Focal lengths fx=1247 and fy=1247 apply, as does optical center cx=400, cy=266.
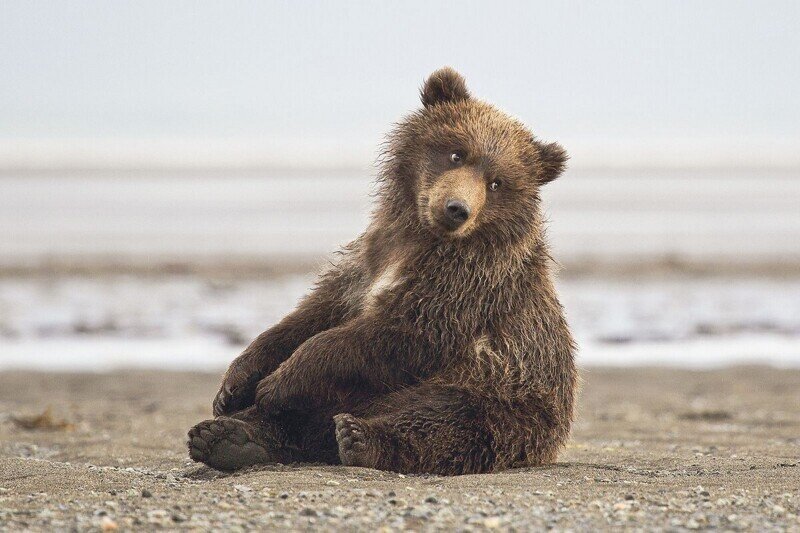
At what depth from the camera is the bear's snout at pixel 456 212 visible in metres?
6.70

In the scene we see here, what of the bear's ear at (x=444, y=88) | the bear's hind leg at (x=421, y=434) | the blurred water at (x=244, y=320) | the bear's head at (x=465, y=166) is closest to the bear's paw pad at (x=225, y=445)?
the bear's hind leg at (x=421, y=434)

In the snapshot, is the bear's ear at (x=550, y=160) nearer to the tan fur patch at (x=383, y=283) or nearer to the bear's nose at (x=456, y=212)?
the bear's nose at (x=456, y=212)

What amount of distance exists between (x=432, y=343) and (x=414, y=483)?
91 cm

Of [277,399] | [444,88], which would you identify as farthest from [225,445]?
[444,88]

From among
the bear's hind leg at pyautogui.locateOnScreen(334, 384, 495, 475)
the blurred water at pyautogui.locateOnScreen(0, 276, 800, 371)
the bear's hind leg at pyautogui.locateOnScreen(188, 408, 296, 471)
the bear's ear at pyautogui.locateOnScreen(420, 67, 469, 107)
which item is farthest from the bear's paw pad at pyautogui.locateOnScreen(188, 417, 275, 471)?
the blurred water at pyautogui.locateOnScreen(0, 276, 800, 371)

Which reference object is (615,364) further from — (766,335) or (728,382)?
(766,335)

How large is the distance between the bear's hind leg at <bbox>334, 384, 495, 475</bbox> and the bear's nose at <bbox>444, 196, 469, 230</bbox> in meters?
0.91

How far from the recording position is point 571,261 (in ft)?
73.5

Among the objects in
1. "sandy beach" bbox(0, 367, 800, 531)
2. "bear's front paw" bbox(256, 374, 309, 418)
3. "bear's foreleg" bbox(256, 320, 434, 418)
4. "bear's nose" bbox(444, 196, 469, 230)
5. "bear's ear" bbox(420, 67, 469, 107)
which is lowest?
"sandy beach" bbox(0, 367, 800, 531)

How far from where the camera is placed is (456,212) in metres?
6.72

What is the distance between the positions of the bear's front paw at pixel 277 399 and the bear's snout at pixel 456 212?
1.27 metres

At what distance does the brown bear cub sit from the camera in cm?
669

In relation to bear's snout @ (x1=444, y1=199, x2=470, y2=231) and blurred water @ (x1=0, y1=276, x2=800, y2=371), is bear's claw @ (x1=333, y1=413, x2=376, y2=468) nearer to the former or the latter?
bear's snout @ (x1=444, y1=199, x2=470, y2=231)

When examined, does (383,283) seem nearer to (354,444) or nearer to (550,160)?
(354,444)
